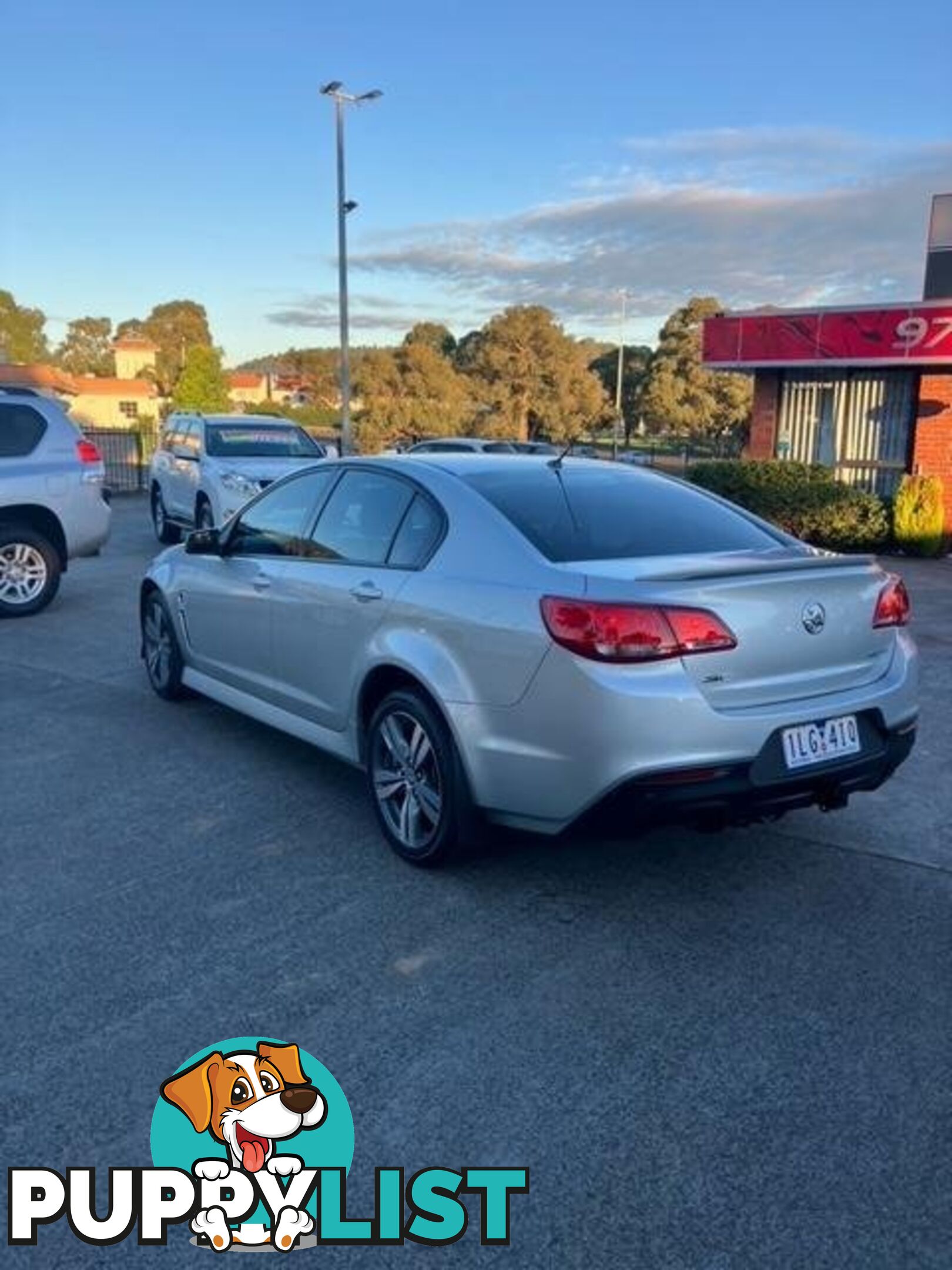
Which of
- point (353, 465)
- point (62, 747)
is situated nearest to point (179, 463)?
point (62, 747)

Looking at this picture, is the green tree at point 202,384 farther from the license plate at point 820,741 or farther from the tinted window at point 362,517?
the license plate at point 820,741

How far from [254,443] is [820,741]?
1135cm

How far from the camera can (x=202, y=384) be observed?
64.6 m

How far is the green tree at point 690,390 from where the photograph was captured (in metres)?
52.5

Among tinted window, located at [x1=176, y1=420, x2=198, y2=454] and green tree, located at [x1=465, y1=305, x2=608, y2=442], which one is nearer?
tinted window, located at [x1=176, y1=420, x2=198, y2=454]

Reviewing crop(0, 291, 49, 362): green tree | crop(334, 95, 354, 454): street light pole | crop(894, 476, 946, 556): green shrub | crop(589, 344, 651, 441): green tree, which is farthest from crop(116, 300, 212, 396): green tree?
crop(894, 476, 946, 556): green shrub

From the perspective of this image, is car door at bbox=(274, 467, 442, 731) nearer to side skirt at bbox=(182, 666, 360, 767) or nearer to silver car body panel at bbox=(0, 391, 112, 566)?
side skirt at bbox=(182, 666, 360, 767)

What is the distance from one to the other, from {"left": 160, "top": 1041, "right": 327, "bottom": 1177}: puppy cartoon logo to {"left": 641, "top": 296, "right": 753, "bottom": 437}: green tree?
50930mm

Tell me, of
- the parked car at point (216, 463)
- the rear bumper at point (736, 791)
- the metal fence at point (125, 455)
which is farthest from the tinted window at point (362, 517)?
the metal fence at point (125, 455)

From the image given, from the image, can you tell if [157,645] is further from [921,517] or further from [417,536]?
[921,517]

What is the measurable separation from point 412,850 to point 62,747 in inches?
101

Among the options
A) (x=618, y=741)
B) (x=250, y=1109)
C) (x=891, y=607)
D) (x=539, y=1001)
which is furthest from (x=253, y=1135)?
(x=891, y=607)

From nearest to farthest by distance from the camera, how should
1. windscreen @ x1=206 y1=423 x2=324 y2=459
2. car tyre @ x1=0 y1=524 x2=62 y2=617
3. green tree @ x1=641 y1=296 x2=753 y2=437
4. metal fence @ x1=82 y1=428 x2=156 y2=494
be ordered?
car tyre @ x1=0 y1=524 x2=62 y2=617 < windscreen @ x1=206 y1=423 x2=324 y2=459 < metal fence @ x1=82 y1=428 x2=156 y2=494 < green tree @ x1=641 y1=296 x2=753 y2=437

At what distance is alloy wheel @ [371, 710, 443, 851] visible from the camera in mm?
4004
